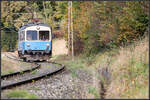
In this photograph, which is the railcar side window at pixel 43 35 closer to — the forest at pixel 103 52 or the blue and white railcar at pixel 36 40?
the blue and white railcar at pixel 36 40

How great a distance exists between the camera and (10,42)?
48312 mm

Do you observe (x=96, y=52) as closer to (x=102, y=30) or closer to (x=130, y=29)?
(x=102, y=30)

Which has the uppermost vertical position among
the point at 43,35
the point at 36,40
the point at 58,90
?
the point at 43,35

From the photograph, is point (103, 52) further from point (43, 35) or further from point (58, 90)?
point (58, 90)

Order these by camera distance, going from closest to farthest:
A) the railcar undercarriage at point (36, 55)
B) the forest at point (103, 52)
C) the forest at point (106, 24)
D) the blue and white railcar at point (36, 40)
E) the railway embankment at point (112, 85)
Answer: the railway embankment at point (112, 85) → the forest at point (103, 52) → the forest at point (106, 24) → the blue and white railcar at point (36, 40) → the railcar undercarriage at point (36, 55)

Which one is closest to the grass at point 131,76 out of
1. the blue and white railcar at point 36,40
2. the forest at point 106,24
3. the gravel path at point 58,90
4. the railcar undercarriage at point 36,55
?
the gravel path at point 58,90

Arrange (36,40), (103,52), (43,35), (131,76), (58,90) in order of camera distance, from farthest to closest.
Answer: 1. (43,35)
2. (36,40)
3. (103,52)
4. (131,76)
5. (58,90)

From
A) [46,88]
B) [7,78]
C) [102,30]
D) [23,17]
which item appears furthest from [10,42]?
[46,88]

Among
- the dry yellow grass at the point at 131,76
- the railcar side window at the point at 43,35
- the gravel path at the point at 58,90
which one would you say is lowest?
the gravel path at the point at 58,90

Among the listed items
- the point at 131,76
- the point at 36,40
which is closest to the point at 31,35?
the point at 36,40

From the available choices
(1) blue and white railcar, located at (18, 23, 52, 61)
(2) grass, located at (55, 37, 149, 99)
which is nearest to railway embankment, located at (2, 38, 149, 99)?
(2) grass, located at (55, 37, 149, 99)

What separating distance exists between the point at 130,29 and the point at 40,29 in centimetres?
727

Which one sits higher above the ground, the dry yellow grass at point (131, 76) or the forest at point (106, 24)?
the forest at point (106, 24)

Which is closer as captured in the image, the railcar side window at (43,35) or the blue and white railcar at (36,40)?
the blue and white railcar at (36,40)
